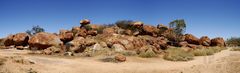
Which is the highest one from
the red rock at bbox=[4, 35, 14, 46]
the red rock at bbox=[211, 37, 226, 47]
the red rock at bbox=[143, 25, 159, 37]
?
the red rock at bbox=[143, 25, 159, 37]

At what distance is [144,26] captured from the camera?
32.6 metres

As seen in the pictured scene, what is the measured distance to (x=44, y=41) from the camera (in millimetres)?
27328

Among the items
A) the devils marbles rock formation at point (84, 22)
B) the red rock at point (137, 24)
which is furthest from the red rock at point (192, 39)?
the devils marbles rock formation at point (84, 22)

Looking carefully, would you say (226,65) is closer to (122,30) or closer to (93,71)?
(93,71)

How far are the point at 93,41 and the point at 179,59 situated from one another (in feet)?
25.9

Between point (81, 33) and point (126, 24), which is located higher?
point (126, 24)

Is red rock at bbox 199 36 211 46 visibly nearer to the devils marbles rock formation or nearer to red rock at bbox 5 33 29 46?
the devils marbles rock formation

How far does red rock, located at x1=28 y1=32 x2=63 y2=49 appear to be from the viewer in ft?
88.9

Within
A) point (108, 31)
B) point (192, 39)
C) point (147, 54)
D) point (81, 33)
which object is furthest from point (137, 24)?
point (147, 54)

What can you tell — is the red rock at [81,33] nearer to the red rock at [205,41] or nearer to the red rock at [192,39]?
the red rock at [192,39]

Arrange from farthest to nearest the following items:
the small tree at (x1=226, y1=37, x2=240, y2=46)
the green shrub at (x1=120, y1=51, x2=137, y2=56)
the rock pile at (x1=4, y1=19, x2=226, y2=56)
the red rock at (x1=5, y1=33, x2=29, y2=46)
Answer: the small tree at (x1=226, y1=37, x2=240, y2=46)
the red rock at (x1=5, y1=33, x2=29, y2=46)
the rock pile at (x1=4, y1=19, x2=226, y2=56)
the green shrub at (x1=120, y1=51, x2=137, y2=56)

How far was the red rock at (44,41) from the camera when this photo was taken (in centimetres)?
2709

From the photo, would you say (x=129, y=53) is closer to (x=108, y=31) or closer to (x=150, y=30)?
(x=108, y=31)

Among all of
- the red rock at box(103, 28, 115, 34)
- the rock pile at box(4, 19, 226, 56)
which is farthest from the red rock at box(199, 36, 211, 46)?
the red rock at box(103, 28, 115, 34)
